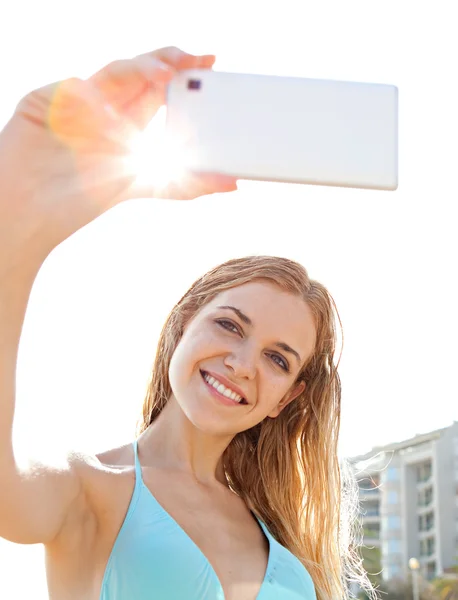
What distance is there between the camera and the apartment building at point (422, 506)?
6944 cm

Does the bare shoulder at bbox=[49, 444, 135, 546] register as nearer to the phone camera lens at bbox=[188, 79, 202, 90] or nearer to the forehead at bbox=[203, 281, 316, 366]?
the forehead at bbox=[203, 281, 316, 366]

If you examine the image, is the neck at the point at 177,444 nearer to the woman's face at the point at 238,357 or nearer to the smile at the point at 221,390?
the woman's face at the point at 238,357

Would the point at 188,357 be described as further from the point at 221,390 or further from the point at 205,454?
the point at 205,454

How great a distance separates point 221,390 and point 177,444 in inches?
15.2

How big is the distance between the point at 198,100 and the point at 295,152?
0.27 meters

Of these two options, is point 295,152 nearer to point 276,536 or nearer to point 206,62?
point 206,62

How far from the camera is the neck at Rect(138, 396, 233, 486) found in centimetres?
294

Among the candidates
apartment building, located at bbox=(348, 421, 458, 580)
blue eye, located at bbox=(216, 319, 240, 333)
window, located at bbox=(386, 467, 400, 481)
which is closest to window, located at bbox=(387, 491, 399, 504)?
apartment building, located at bbox=(348, 421, 458, 580)

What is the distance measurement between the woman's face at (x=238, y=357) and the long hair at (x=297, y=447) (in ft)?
0.44

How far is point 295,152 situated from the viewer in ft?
6.03

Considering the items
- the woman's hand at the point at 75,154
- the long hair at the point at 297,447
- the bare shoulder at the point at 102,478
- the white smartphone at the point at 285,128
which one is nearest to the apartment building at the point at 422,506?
the long hair at the point at 297,447

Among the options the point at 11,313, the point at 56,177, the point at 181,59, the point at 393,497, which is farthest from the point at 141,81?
the point at 393,497

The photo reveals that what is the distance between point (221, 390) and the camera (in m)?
2.72

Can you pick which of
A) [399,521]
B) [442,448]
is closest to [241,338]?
[442,448]
